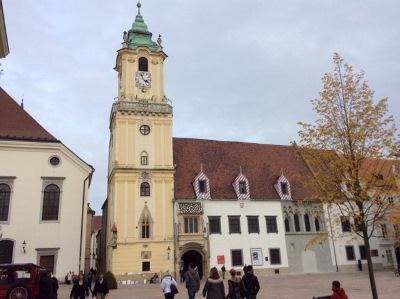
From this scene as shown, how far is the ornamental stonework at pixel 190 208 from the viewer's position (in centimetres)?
3647

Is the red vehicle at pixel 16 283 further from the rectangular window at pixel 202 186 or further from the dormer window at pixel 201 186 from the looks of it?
the rectangular window at pixel 202 186

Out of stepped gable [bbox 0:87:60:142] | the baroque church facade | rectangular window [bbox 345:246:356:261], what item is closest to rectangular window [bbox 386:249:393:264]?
the baroque church facade

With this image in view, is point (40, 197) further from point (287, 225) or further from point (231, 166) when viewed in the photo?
point (287, 225)

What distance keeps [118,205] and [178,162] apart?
29.1 feet

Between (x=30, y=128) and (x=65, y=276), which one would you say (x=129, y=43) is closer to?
(x=30, y=128)

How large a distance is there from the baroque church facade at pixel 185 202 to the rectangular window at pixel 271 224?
0.11 m

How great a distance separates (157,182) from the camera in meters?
36.7

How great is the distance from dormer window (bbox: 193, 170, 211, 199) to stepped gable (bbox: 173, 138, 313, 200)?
1.60ft

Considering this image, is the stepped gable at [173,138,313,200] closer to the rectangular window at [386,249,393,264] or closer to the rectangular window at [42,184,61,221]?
the rectangular window at [42,184,61,221]

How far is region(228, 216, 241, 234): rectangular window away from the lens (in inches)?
1480

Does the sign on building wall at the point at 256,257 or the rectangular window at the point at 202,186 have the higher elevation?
the rectangular window at the point at 202,186

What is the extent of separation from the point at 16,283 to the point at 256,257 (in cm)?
2587

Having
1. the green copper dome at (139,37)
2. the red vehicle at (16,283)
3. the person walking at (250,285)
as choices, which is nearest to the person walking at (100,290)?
the red vehicle at (16,283)

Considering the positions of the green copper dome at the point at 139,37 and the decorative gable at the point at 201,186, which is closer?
the decorative gable at the point at 201,186
